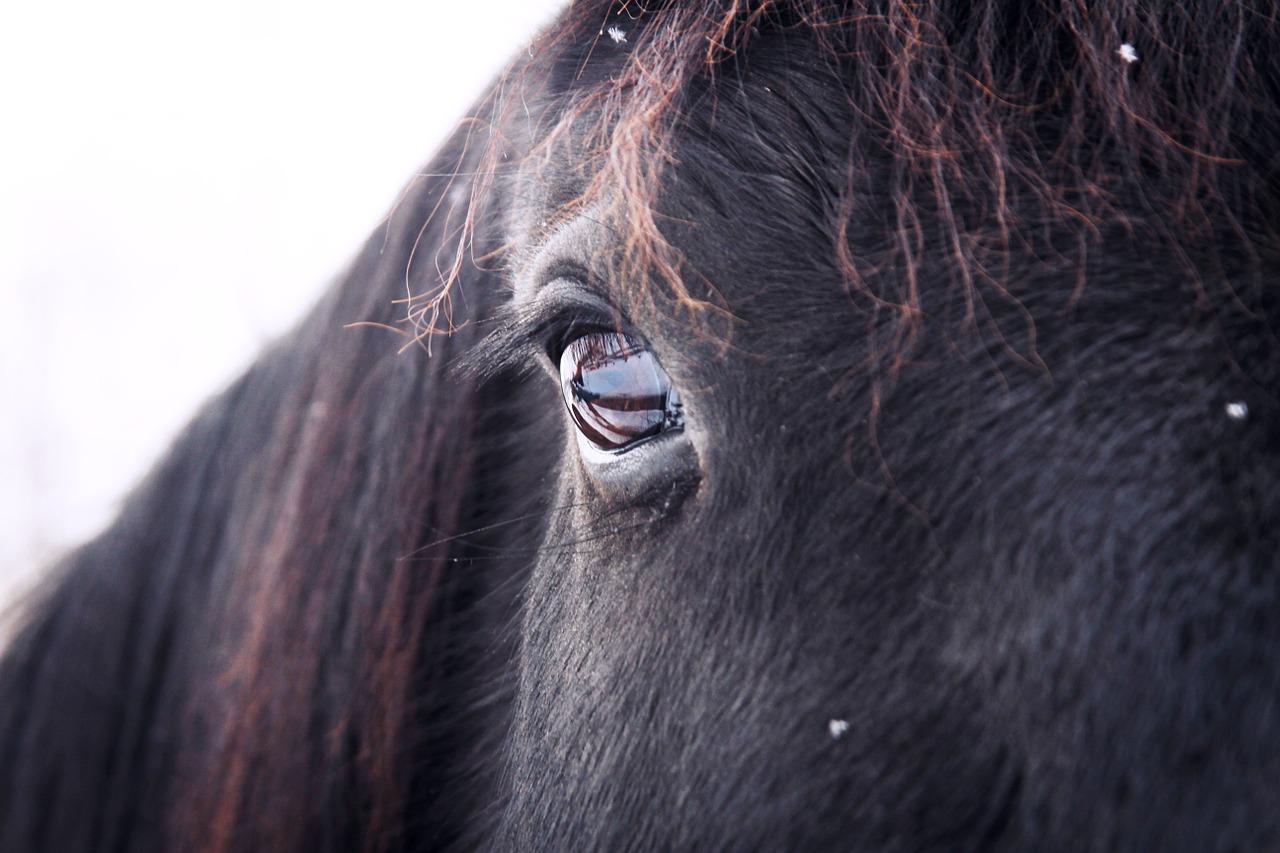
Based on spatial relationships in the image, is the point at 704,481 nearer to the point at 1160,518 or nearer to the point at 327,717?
the point at 1160,518

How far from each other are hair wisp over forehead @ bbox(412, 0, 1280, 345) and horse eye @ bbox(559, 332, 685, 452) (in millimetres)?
101

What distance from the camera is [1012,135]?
89cm

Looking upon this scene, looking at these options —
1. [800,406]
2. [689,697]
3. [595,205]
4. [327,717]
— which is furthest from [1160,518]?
[327,717]

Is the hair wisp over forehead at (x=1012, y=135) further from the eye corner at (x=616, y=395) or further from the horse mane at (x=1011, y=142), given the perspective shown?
the eye corner at (x=616, y=395)

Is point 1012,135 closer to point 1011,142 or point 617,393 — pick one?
point 1011,142

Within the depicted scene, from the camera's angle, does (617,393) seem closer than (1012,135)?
No

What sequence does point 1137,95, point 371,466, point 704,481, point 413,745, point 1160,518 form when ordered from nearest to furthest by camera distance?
1. point 1160,518
2. point 1137,95
3. point 704,481
4. point 413,745
5. point 371,466

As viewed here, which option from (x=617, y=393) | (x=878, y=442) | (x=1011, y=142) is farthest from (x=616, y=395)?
(x=1011, y=142)

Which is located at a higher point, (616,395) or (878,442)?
(616,395)

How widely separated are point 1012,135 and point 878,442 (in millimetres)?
305

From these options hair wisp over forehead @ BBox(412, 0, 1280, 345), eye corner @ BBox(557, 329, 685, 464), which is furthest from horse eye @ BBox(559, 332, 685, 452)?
hair wisp over forehead @ BBox(412, 0, 1280, 345)

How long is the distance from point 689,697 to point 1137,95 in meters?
0.66

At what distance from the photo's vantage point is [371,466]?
1538 millimetres

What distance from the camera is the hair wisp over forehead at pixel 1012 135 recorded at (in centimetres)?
83
